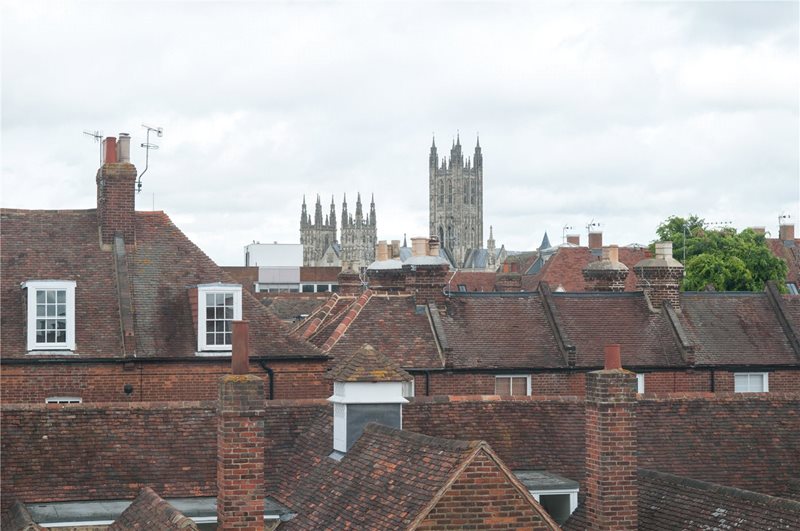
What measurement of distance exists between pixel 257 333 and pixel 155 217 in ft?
14.8

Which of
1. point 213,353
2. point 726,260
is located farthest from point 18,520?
point 726,260

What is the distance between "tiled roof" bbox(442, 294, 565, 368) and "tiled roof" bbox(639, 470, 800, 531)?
15.9 meters

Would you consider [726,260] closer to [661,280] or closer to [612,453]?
[661,280]

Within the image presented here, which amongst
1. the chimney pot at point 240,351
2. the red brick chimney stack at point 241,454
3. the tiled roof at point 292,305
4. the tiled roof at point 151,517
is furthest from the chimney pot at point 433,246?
the tiled roof at point 292,305

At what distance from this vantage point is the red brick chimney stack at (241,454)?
1666cm

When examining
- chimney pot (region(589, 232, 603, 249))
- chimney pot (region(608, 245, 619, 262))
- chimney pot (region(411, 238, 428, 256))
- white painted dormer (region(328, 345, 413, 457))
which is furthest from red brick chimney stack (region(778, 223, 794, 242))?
white painted dormer (region(328, 345, 413, 457))

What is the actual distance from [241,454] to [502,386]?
19.6 m

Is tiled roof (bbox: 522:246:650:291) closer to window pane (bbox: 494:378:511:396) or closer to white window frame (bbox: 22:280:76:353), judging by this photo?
window pane (bbox: 494:378:511:396)

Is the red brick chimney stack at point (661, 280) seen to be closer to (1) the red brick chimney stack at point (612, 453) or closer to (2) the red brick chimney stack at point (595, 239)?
(1) the red brick chimney stack at point (612, 453)

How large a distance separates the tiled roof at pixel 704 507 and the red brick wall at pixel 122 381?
1298 cm

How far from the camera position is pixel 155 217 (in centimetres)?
3319

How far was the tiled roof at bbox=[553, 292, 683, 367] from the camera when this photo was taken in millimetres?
37062

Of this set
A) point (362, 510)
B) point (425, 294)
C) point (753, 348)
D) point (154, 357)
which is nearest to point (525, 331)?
point (425, 294)

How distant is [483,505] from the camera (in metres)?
15.8
